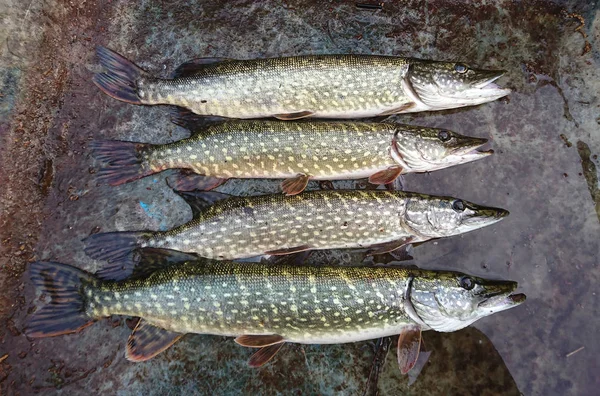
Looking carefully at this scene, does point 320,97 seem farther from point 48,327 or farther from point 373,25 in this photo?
point 48,327

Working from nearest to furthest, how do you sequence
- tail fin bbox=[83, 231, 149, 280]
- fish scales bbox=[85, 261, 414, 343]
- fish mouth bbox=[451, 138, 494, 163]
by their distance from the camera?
fish scales bbox=[85, 261, 414, 343], tail fin bbox=[83, 231, 149, 280], fish mouth bbox=[451, 138, 494, 163]

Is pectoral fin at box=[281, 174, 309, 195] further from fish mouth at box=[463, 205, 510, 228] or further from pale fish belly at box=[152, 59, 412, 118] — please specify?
fish mouth at box=[463, 205, 510, 228]

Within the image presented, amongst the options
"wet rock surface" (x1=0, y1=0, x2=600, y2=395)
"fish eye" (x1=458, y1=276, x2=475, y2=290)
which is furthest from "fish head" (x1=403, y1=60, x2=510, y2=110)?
"fish eye" (x1=458, y1=276, x2=475, y2=290)

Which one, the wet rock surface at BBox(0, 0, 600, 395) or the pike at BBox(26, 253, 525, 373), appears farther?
the wet rock surface at BBox(0, 0, 600, 395)

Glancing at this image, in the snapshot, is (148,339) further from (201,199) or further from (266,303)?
(201,199)

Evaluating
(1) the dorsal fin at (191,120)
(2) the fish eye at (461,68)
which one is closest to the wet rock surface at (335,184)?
(1) the dorsal fin at (191,120)

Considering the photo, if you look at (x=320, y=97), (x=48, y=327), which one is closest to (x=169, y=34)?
(x=320, y=97)
